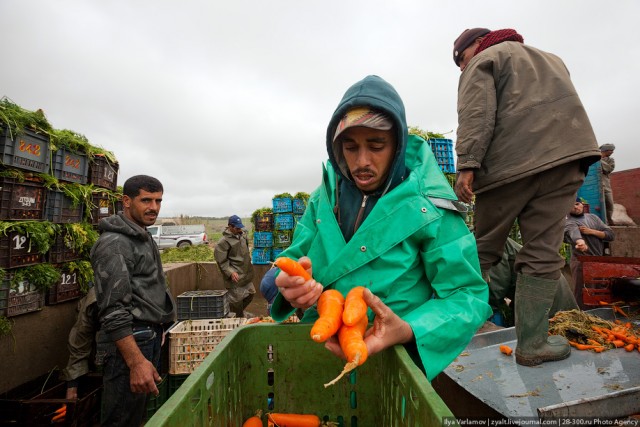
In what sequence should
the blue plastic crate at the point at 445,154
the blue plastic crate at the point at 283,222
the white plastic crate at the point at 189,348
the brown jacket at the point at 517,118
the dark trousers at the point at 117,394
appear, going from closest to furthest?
the brown jacket at the point at 517,118 → the dark trousers at the point at 117,394 → the white plastic crate at the point at 189,348 → the blue plastic crate at the point at 445,154 → the blue plastic crate at the point at 283,222

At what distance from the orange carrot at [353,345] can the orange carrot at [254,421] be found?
621mm

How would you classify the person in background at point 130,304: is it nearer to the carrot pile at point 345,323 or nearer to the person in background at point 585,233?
the carrot pile at point 345,323

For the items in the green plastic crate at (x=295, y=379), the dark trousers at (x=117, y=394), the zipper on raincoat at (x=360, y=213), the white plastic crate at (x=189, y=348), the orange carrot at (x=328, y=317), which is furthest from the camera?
the white plastic crate at (x=189, y=348)

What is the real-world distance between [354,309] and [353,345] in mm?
151

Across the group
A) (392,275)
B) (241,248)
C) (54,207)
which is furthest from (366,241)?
(241,248)

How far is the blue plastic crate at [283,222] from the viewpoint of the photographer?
35.2 ft

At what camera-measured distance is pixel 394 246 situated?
1.52 metres

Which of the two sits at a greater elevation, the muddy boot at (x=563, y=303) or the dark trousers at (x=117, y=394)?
the muddy boot at (x=563, y=303)

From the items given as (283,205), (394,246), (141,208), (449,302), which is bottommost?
(449,302)

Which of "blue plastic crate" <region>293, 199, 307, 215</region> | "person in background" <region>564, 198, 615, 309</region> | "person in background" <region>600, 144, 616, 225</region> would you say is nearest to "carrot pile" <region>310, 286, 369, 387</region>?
"person in background" <region>564, 198, 615, 309</region>

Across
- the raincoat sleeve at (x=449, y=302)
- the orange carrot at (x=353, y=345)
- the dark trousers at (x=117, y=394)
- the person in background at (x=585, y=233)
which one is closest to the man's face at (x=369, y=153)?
the raincoat sleeve at (x=449, y=302)

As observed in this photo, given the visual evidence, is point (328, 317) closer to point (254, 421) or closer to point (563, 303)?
point (254, 421)

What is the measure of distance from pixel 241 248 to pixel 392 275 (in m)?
7.14

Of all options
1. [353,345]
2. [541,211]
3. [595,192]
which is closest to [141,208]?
[353,345]
